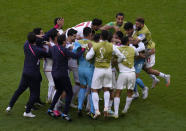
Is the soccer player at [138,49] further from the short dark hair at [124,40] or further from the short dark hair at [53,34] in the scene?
the short dark hair at [53,34]

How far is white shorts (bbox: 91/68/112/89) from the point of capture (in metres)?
7.27

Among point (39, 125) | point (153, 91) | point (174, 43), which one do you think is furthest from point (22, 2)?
point (39, 125)

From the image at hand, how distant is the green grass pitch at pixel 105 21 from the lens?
7.27m

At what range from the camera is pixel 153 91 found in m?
9.58

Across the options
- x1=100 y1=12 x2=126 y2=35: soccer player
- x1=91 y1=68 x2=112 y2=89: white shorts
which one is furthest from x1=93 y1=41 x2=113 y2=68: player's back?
x1=100 y1=12 x2=126 y2=35: soccer player

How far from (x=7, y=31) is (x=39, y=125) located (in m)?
9.22

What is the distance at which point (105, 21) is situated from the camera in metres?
16.0

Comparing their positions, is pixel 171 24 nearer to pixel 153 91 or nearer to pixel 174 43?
pixel 174 43

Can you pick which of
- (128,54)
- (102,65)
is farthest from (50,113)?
(128,54)

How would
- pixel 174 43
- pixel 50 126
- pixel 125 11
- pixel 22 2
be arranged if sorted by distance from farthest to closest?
pixel 22 2
pixel 125 11
pixel 174 43
pixel 50 126

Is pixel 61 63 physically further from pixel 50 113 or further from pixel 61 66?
pixel 50 113

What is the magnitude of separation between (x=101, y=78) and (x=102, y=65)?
11.6 inches

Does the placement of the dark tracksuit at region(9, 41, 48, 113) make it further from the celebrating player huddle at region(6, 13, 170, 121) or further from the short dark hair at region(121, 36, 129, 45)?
the short dark hair at region(121, 36, 129, 45)

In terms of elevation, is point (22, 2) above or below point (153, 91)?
above
